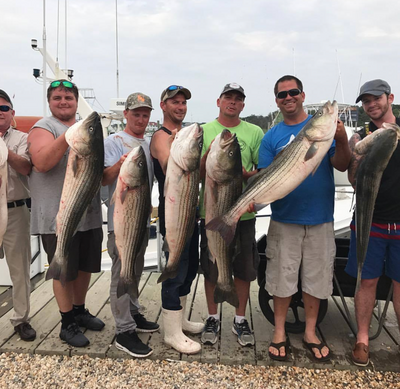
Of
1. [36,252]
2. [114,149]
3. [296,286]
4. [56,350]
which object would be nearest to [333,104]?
[296,286]

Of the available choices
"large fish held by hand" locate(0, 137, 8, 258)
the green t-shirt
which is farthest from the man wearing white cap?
"large fish held by hand" locate(0, 137, 8, 258)

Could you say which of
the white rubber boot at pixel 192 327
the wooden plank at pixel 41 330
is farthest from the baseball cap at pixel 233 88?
the wooden plank at pixel 41 330

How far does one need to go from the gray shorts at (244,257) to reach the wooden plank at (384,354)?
1.40 meters

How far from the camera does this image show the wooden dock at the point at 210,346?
10.5ft

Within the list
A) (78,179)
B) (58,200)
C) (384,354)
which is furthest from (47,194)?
(384,354)

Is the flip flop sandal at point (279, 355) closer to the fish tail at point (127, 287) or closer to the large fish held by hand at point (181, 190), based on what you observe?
the large fish held by hand at point (181, 190)

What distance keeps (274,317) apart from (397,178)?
185 cm

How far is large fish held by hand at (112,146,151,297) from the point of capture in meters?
2.77

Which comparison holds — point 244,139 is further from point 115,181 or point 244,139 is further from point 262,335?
point 262,335

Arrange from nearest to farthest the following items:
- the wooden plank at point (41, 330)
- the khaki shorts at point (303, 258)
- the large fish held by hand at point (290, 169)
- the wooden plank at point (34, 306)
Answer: the large fish held by hand at point (290, 169) → the khaki shorts at point (303, 258) → the wooden plank at point (41, 330) → the wooden plank at point (34, 306)

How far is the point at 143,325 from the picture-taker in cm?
369

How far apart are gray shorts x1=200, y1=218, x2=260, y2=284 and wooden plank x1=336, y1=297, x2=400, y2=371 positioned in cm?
140

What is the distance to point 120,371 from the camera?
3080 mm

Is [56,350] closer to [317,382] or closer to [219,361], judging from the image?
[219,361]
